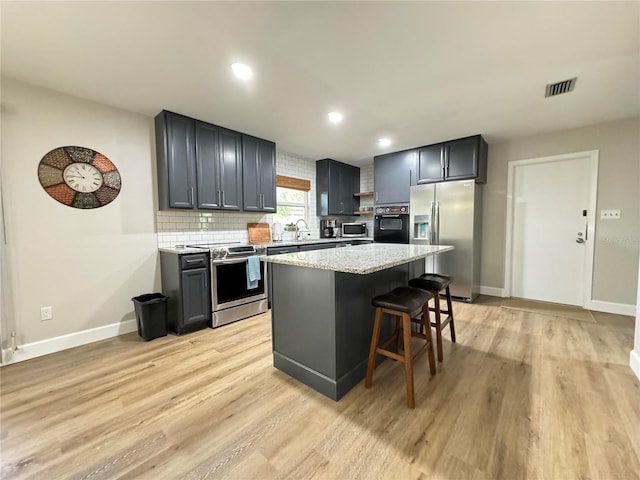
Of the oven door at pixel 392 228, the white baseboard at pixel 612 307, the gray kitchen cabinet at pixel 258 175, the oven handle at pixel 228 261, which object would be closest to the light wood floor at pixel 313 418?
the oven handle at pixel 228 261

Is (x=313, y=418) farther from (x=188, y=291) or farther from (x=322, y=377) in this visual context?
(x=188, y=291)

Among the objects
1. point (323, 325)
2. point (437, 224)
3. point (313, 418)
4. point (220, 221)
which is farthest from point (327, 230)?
point (313, 418)

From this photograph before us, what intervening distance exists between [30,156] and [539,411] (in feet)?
14.5

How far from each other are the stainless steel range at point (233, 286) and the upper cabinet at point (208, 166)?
682 millimetres

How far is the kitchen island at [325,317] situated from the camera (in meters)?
1.75

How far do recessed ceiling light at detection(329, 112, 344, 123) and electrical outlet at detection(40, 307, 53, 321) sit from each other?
345 centimetres

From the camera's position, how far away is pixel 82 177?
2.63 metres

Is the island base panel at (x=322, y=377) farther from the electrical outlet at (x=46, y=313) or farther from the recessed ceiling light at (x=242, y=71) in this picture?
the recessed ceiling light at (x=242, y=71)

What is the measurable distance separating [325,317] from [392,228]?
10.5 feet

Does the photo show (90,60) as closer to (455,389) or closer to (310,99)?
(310,99)

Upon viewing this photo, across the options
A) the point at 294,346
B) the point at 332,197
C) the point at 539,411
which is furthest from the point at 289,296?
the point at 332,197

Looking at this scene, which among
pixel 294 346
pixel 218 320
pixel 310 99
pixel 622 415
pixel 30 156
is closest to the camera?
pixel 622 415

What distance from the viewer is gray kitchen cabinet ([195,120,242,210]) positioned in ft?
10.5

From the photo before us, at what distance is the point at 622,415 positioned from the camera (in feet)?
5.18
